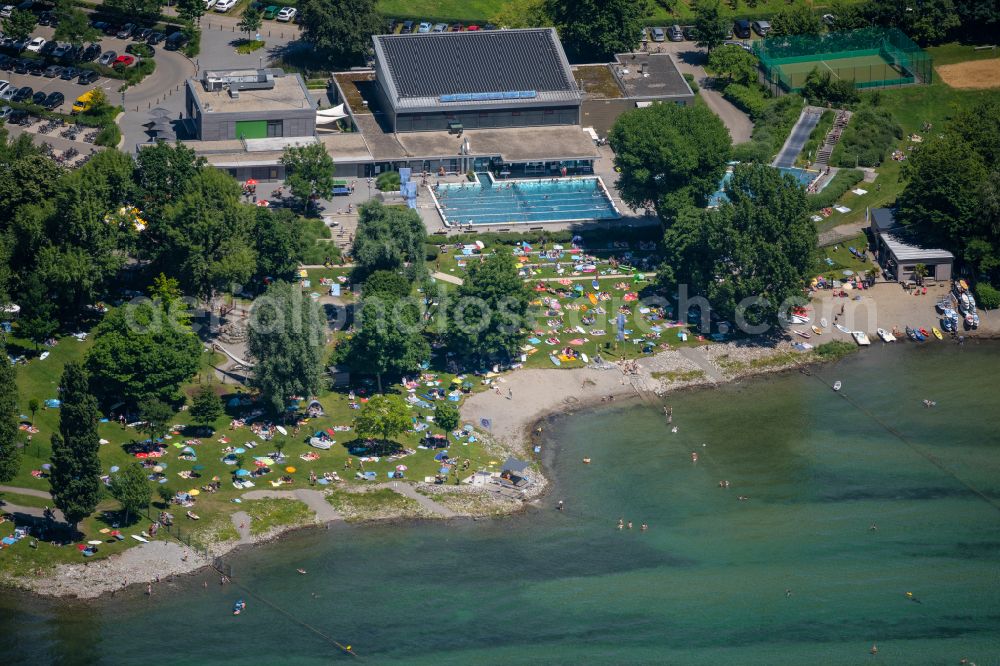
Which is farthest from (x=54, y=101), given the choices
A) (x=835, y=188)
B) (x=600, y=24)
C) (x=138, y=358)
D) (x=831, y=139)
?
(x=831, y=139)

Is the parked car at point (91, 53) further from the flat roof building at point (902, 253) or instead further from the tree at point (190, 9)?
the flat roof building at point (902, 253)

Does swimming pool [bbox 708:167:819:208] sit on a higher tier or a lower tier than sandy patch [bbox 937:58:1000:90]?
lower

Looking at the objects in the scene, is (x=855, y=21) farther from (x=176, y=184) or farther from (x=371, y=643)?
(x=371, y=643)

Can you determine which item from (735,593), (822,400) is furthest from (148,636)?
(822,400)

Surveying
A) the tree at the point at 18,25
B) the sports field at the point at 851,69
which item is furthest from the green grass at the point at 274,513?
the sports field at the point at 851,69

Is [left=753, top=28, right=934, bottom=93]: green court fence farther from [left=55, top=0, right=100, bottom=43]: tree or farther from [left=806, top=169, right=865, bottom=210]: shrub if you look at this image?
[left=55, top=0, right=100, bottom=43]: tree

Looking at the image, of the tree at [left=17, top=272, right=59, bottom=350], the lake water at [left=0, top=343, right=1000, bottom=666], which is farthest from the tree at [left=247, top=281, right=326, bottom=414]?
the tree at [left=17, top=272, right=59, bottom=350]

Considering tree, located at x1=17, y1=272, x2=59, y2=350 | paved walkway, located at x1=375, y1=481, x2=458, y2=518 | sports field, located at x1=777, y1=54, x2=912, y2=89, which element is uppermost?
sports field, located at x1=777, y1=54, x2=912, y2=89
